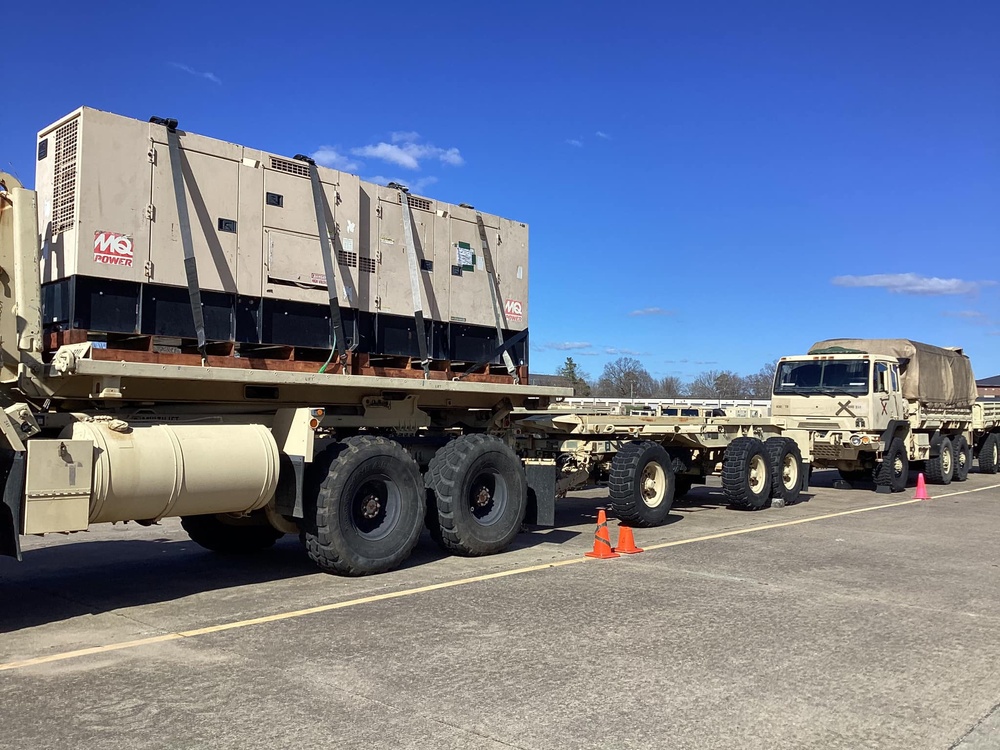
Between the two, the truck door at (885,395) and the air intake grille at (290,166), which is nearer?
the air intake grille at (290,166)

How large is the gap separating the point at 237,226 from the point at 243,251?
241 mm

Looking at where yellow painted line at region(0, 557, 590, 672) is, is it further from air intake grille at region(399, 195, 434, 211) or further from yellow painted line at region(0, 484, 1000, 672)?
air intake grille at region(399, 195, 434, 211)

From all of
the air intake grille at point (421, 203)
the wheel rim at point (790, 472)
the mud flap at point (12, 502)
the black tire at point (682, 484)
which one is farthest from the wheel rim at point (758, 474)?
the mud flap at point (12, 502)

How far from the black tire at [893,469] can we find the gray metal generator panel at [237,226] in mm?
11445

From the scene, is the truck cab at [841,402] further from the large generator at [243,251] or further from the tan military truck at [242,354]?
the large generator at [243,251]

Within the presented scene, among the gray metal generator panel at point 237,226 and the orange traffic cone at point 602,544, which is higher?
the gray metal generator panel at point 237,226

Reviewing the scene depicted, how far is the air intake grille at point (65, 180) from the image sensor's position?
752 cm

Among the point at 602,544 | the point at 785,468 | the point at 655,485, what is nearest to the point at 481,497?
the point at 602,544

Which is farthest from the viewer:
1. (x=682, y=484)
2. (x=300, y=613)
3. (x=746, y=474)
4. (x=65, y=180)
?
(x=682, y=484)

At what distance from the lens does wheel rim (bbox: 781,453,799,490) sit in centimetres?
1598

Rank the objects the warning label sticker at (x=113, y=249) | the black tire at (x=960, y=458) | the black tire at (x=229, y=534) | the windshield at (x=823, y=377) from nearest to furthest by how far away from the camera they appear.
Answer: the warning label sticker at (x=113, y=249)
the black tire at (x=229, y=534)
the windshield at (x=823, y=377)
the black tire at (x=960, y=458)

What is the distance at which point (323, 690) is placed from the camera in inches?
207

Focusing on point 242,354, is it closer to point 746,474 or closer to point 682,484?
point 746,474

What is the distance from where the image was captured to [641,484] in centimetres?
1232
